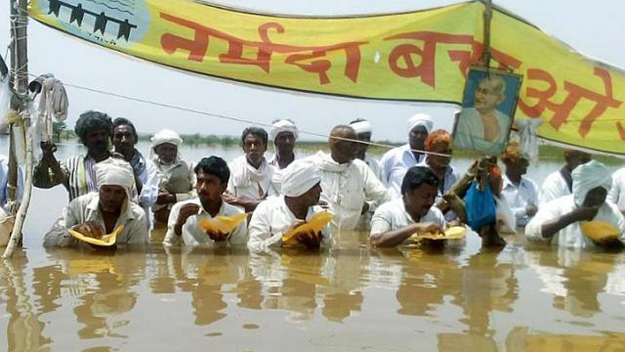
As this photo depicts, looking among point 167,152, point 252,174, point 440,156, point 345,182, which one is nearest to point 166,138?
point 167,152

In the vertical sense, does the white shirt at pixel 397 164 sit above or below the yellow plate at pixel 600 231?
above

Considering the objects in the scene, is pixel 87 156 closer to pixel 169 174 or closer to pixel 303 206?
pixel 169 174

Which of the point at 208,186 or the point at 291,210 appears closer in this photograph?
the point at 208,186

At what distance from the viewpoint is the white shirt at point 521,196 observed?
7.95m

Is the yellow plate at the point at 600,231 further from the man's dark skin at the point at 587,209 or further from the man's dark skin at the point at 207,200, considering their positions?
the man's dark skin at the point at 207,200

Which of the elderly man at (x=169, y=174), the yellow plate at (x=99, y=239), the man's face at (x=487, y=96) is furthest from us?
the elderly man at (x=169, y=174)

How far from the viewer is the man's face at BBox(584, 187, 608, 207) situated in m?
5.97

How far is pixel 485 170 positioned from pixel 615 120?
3.37ft

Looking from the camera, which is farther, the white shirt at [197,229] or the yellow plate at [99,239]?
the white shirt at [197,229]

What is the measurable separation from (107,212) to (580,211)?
11.8ft

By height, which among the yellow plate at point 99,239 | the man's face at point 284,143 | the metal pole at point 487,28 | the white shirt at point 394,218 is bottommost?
the yellow plate at point 99,239

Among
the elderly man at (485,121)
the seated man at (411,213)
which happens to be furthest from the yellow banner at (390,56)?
the seated man at (411,213)

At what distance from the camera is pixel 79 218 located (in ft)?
18.3

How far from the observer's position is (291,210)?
564 centimetres
